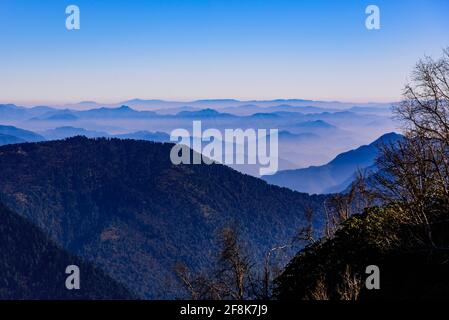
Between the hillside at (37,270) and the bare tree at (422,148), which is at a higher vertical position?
the bare tree at (422,148)

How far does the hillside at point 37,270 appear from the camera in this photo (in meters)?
175

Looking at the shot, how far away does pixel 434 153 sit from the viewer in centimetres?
2412

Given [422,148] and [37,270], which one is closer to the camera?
[422,148]

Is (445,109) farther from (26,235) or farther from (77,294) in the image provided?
(26,235)

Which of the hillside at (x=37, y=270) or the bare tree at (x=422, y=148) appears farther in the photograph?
the hillside at (x=37, y=270)

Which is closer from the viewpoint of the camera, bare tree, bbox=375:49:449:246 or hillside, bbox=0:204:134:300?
bare tree, bbox=375:49:449:246

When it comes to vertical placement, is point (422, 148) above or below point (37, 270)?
above

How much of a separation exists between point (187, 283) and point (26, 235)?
180 m

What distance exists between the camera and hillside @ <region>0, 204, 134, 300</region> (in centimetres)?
17500

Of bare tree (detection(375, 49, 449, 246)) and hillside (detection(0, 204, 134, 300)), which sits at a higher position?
bare tree (detection(375, 49, 449, 246))

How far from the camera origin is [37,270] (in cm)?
18400
